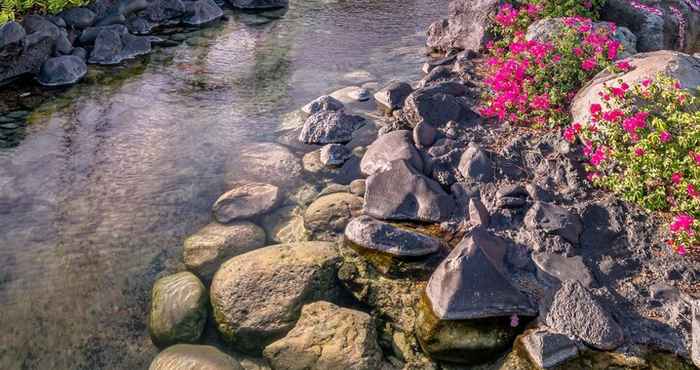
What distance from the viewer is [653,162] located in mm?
6395

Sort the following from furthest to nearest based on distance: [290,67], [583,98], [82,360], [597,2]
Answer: [290,67], [597,2], [583,98], [82,360]

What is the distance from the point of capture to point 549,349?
16.8ft

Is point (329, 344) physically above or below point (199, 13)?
below

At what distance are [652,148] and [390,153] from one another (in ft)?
12.2

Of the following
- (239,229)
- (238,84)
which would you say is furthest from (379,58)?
(239,229)

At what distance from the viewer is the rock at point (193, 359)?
5.11 meters

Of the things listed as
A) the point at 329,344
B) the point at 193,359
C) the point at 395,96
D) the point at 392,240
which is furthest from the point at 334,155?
the point at 193,359

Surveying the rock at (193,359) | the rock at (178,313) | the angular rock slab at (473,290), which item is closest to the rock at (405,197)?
the angular rock slab at (473,290)

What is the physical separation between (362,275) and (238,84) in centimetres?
775

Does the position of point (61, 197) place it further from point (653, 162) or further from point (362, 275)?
point (653, 162)

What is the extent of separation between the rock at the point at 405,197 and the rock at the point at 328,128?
2.33 m

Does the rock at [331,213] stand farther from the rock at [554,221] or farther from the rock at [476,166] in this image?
the rock at [554,221]

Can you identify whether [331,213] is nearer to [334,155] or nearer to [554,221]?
[334,155]

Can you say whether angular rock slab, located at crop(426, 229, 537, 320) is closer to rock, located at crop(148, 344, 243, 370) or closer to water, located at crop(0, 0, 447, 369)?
rock, located at crop(148, 344, 243, 370)
